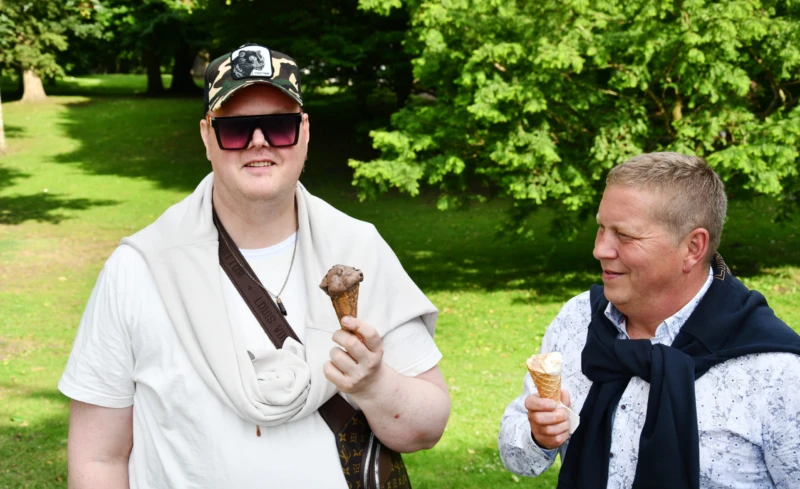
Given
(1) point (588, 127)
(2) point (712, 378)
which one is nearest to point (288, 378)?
(2) point (712, 378)

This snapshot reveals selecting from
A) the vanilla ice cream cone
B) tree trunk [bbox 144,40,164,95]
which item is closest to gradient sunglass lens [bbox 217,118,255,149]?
the vanilla ice cream cone

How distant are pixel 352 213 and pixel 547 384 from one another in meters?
18.7

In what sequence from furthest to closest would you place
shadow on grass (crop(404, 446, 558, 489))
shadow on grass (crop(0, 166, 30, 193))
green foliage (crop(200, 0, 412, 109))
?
Result: 1. shadow on grass (crop(0, 166, 30, 193))
2. green foliage (crop(200, 0, 412, 109))
3. shadow on grass (crop(404, 446, 558, 489))

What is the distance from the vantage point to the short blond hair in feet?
9.57

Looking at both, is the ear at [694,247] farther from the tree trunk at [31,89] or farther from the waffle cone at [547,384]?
the tree trunk at [31,89]

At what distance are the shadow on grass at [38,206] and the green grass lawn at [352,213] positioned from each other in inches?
2.3

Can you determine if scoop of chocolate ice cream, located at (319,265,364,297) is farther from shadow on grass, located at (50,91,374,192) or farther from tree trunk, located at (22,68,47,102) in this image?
tree trunk, located at (22,68,47,102)

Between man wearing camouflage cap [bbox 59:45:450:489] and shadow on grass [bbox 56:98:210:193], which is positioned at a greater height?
man wearing camouflage cap [bbox 59:45:450:489]

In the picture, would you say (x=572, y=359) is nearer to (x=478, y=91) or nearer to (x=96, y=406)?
(x=96, y=406)

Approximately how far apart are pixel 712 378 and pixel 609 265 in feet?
1.60

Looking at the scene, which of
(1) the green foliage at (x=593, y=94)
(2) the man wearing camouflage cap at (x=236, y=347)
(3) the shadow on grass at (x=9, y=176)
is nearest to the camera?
(2) the man wearing camouflage cap at (x=236, y=347)

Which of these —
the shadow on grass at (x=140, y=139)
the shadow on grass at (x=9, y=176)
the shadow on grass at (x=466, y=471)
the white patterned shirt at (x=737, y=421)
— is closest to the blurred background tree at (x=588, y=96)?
the shadow on grass at (x=466, y=471)

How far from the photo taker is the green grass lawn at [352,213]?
781 cm

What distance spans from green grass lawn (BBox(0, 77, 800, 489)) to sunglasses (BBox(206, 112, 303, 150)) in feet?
14.9
